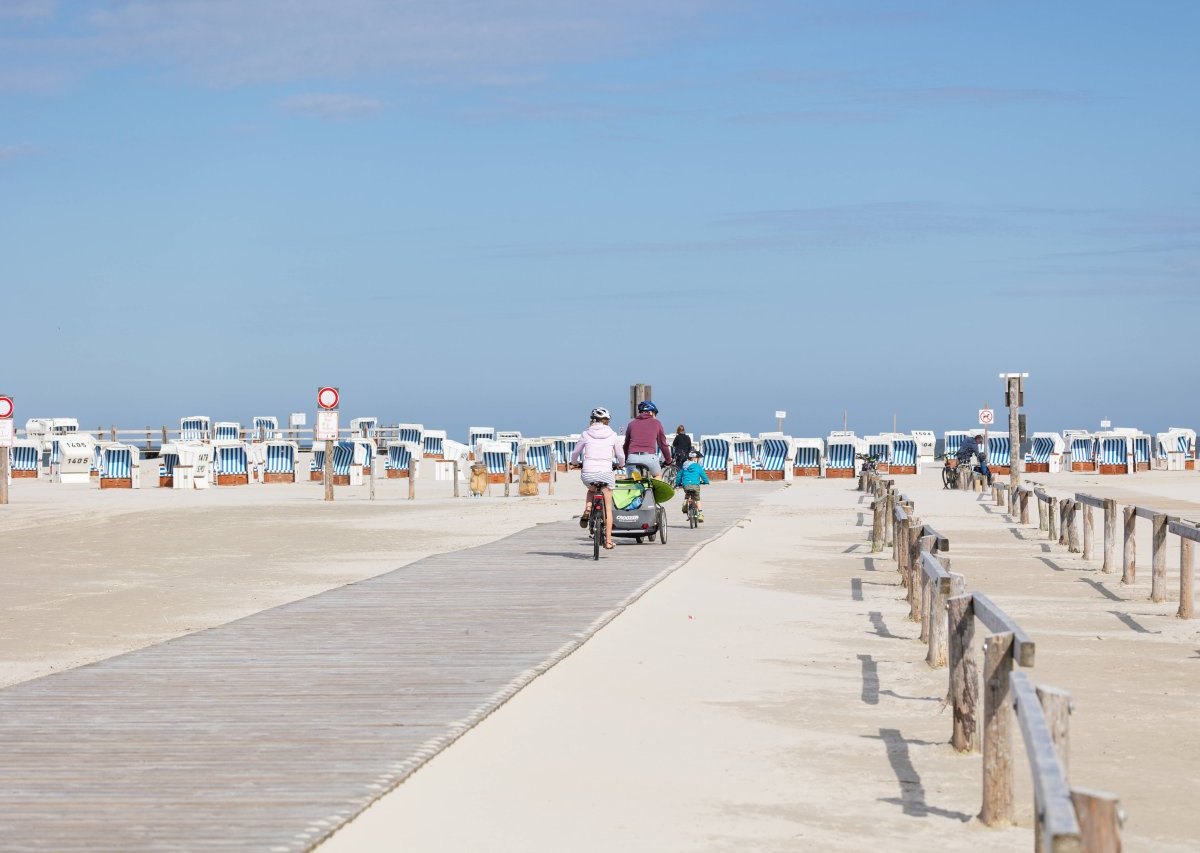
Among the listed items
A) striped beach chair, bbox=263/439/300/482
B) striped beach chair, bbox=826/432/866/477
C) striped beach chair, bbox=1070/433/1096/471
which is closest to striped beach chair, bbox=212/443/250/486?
striped beach chair, bbox=263/439/300/482

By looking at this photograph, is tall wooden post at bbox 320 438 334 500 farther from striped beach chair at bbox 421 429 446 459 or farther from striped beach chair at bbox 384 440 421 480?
striped beach chair at bbox 421 429 446 459

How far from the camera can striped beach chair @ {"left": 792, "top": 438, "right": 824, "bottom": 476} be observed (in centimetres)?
5528

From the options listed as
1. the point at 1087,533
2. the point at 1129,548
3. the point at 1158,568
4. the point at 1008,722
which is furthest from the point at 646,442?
the point at 1008,722

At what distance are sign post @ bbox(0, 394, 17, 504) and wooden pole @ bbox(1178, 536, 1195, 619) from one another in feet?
90.6

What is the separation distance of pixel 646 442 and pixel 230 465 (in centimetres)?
3163

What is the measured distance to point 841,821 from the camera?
21.6 ft

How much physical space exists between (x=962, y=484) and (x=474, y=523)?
1822cm

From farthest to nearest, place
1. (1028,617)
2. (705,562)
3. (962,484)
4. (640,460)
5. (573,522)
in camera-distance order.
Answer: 1. (962,484)
2. (573,522)
3. (640,460)
4. (705,562)
5. (1028,617)

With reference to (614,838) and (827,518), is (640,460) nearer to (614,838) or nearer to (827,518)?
(827,518)

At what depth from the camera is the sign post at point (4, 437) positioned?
3609cm

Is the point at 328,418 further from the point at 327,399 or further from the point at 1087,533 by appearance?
the point at 1087,533

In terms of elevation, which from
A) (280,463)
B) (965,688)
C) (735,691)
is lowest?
(735,691)

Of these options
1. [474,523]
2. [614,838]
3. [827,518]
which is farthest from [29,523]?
[614,838]

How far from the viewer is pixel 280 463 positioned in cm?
5228
